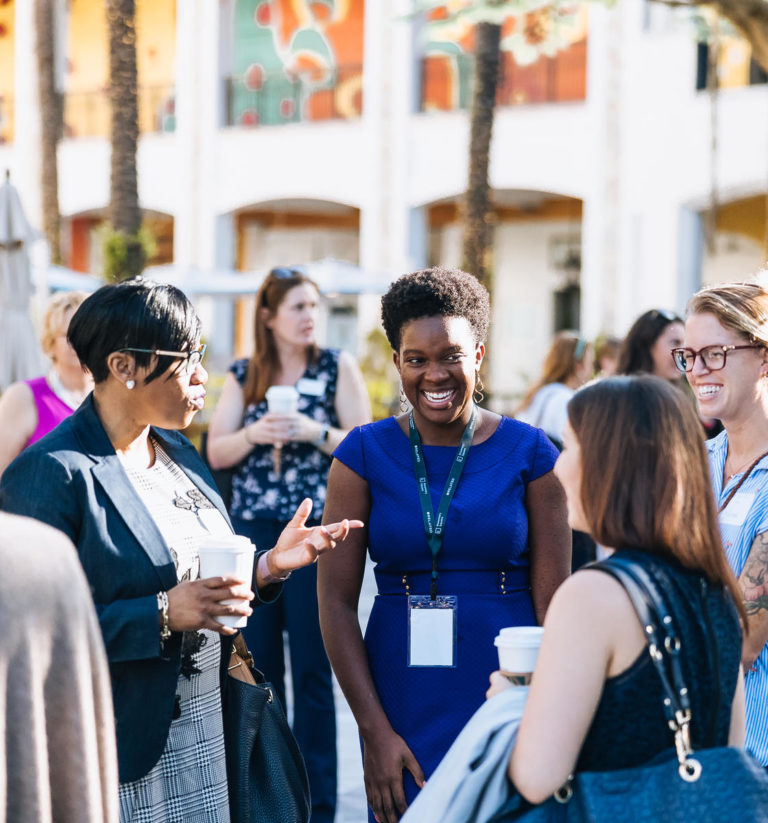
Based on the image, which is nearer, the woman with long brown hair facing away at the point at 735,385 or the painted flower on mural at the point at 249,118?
the woman with long brown hair facing away at the point at 735,385

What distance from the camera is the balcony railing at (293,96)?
2484 centimetres

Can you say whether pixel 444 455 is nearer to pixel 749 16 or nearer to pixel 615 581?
pixel 615 581

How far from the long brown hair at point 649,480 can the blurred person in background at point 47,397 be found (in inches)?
109

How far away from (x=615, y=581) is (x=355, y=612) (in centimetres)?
105

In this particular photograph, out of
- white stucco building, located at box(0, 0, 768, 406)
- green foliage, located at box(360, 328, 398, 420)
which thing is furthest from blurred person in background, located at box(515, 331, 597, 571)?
white stucco building, located at box(0, 0, 768, 406)

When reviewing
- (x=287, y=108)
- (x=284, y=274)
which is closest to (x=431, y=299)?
(x=284, y=274)

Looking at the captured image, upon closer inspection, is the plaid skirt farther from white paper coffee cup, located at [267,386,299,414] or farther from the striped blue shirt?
white paper coffee cup, located at [267,386,299,414]

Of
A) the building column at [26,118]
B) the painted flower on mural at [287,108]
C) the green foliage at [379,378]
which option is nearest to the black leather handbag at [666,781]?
the green foliage at [379,378]

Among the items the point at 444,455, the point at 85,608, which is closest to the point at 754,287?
the point at 444,455

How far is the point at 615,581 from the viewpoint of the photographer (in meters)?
2.03

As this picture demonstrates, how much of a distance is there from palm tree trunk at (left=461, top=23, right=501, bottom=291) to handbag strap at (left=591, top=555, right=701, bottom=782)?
15602 millimetres

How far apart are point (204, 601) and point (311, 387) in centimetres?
262

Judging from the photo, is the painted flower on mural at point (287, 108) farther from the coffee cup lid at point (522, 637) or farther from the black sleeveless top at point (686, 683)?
the black sleeveless top at point (686, 683)

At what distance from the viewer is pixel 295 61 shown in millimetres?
25422
